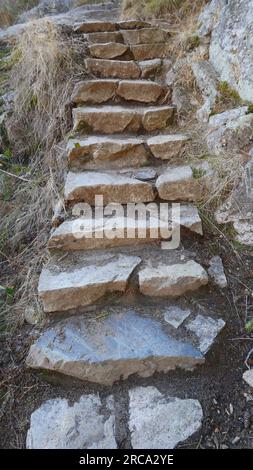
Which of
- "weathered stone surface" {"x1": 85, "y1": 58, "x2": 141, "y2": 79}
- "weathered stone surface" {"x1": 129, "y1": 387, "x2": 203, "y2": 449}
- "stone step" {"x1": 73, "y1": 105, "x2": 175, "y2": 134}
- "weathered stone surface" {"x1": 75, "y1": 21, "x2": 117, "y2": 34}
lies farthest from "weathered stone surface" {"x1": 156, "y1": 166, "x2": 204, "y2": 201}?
"weathered stone surface" {"x1": 75, "y1": 21, "x2": 117, "y2": 34}

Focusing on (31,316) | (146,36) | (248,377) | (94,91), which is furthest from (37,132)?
(248,377)

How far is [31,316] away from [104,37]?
261cm

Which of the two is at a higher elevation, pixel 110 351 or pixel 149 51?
pixel 149 51

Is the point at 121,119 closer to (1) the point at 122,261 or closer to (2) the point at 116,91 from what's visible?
(2) the point at 116,91

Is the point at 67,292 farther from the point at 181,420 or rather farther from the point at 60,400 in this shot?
the point at 181,420

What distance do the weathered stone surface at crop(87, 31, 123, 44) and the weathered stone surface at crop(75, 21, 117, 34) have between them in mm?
130

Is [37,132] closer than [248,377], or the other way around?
[248,377]

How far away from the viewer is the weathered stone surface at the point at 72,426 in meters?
1.11

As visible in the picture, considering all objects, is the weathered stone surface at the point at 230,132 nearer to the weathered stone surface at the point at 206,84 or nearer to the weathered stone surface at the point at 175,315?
the weathered stone surface at the point at 206,84

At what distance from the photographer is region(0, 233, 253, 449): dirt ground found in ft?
3.70

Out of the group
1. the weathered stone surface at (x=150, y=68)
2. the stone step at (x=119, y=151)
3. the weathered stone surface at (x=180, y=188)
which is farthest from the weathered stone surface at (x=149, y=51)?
the weathered stone surface at (x=180, y=188)

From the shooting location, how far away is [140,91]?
8.20 feet

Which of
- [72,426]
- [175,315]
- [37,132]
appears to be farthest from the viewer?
[37,132]

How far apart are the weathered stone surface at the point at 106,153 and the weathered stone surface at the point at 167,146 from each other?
2.7 inches
